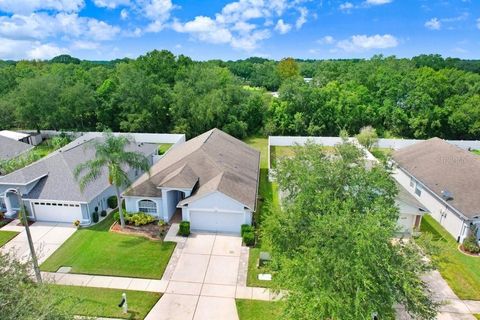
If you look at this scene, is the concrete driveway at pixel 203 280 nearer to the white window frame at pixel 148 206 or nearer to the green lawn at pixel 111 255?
the green lawn at pixel 111 255

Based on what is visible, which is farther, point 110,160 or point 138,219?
point 138,219

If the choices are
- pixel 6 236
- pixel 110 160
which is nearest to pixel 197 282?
pixel 110 160

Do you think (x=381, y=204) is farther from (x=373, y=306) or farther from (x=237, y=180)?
(x=237, y=180)

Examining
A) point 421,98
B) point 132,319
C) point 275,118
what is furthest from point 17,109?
point 421,98

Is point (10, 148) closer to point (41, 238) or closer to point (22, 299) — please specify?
point (41, 238)

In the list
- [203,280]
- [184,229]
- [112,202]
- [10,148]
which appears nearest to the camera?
[203,280]

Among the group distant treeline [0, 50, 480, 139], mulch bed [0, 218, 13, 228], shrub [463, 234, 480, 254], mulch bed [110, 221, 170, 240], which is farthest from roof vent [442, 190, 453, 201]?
mulch bed [0, 218, 13, 228]

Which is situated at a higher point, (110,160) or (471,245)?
(110,160)

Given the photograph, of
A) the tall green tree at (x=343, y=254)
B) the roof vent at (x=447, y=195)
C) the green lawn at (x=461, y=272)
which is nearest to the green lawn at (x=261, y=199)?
the tall green tree at (x=343, y=254)
